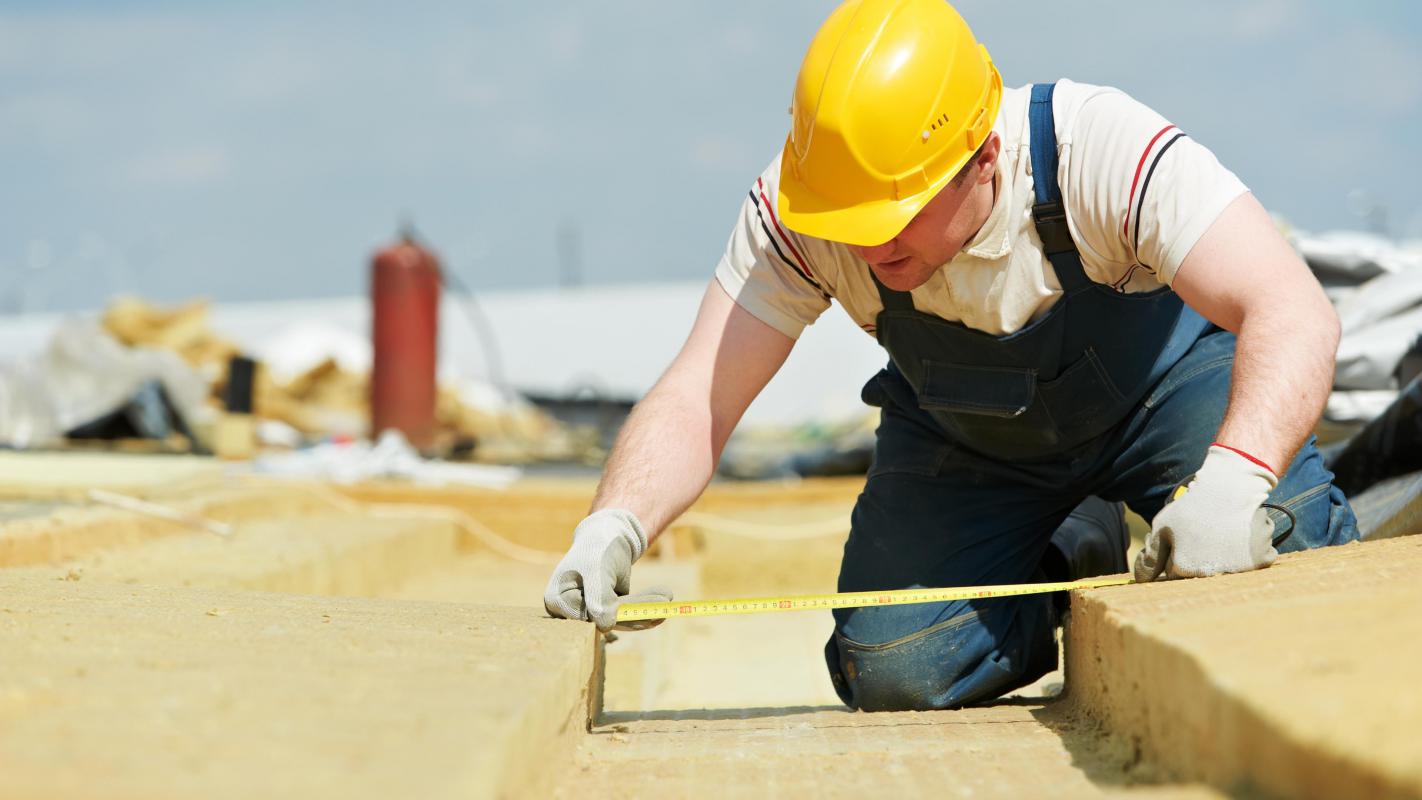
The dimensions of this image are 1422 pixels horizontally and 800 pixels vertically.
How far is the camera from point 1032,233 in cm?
278

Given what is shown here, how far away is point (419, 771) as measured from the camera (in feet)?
4.41

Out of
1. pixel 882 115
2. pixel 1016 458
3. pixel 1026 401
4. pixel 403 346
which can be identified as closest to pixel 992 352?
pixel 1026 401

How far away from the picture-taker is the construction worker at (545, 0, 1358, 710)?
241 cm

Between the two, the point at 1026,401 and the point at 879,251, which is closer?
the point at 879,251

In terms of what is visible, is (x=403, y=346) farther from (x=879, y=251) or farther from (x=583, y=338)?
(x=583, y=338)

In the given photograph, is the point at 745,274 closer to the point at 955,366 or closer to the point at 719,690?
the point at 955,366

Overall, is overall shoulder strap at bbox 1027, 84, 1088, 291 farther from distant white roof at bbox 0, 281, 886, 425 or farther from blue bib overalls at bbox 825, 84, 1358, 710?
distant white roof at bbox 0, 281, 886, 425

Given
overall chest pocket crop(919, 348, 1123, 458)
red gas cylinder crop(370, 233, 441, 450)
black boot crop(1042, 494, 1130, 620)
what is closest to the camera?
overall chest pocket crop(919, 348, 1123, 458)

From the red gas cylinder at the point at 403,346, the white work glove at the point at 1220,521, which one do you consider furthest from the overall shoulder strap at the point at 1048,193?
the red gas cylinder at the point at 403,346

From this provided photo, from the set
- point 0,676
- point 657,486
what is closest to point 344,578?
point 657,486

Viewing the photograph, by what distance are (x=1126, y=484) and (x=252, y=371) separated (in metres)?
7.16

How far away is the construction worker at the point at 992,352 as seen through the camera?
241cm

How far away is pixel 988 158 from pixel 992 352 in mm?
460

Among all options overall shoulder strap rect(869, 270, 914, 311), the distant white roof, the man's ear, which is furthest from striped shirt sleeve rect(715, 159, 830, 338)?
the distant white roof
